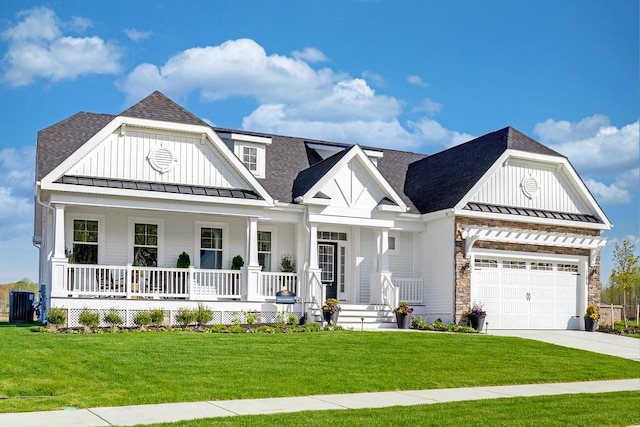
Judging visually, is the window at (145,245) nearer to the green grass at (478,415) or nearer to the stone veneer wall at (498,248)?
the stone veneer wall at (498,248)

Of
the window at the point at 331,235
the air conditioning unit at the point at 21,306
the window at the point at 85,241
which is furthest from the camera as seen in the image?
the air conditioning unit at the point at 21,306

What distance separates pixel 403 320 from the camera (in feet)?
79.2

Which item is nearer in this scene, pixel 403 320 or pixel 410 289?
pixel 403 320

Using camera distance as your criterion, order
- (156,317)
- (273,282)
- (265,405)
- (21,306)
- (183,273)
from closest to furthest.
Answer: (265,405) < (156,317) < (183,273) < (273,282) < (21,306)

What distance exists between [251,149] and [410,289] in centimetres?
718

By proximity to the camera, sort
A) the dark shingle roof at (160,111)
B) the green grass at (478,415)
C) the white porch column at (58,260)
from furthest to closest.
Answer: the dark shingle roof at (160,111), the white porch column at (58,260), the green grass at (478,415)

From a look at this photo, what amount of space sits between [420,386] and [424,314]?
12627mm

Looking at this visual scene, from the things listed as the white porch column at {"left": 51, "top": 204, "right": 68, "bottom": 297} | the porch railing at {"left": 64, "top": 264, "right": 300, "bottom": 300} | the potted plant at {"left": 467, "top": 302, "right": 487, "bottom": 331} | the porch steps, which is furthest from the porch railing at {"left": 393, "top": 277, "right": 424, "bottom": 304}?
the white porch column at {"left": 51, "top": 204, "right": 68, "bottom": 297}

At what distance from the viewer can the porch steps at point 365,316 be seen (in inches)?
938

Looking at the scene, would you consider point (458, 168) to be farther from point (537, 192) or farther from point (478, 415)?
point (478, 415)

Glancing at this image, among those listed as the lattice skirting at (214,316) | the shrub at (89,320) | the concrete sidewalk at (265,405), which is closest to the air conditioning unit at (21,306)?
the lattice skirting at (214,316)

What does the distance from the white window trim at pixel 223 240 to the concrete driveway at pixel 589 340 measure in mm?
8670

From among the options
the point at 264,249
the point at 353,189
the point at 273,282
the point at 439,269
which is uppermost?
the point at 353,189

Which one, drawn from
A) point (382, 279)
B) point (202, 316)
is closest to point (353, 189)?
point (382, 279)
